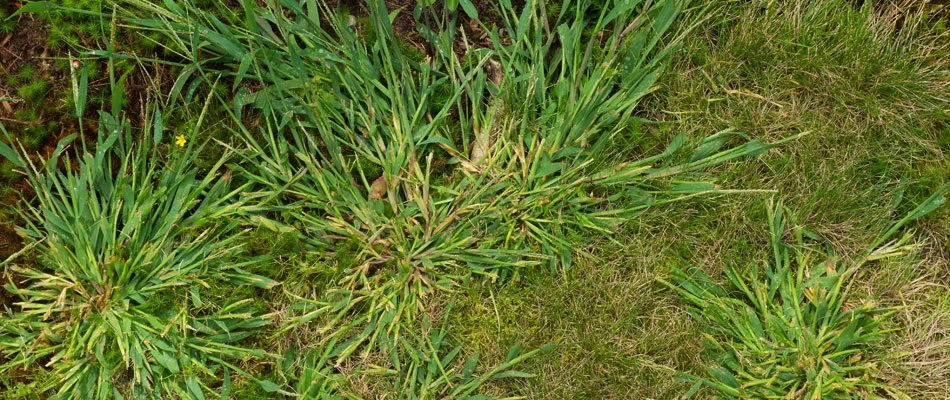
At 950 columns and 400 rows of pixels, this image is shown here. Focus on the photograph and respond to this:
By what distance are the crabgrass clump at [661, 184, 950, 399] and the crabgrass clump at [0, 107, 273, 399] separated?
4.76 feet

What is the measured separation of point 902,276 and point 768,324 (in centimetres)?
50

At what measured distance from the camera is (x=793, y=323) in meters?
2.21

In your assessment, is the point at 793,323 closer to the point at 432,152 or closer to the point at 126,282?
the point at 432,152

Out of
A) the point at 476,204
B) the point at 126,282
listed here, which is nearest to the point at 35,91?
the point at 126,282

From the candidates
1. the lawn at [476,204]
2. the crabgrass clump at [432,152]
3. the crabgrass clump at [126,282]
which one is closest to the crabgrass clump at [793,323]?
the lawn at [476,204]

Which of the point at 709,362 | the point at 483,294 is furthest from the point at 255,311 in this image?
the point at 709,362

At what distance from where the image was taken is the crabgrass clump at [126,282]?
210cm

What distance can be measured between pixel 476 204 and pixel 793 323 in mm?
1080

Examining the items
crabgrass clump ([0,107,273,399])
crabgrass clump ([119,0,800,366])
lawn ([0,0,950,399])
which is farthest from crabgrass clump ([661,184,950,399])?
crabgrass clump ([0,107,273,399])

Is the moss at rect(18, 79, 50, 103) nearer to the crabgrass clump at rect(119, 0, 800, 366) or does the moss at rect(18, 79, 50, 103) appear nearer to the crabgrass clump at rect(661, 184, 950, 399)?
the crabgrass clump at rect(119, 0, 800, 366)

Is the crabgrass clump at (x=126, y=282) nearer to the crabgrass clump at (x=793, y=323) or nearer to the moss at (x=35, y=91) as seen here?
the moss at (x=35, y=91)

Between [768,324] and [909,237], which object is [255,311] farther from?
[909,237]

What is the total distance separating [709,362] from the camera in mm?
2256

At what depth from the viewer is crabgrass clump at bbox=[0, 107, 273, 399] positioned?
82.7 inches
